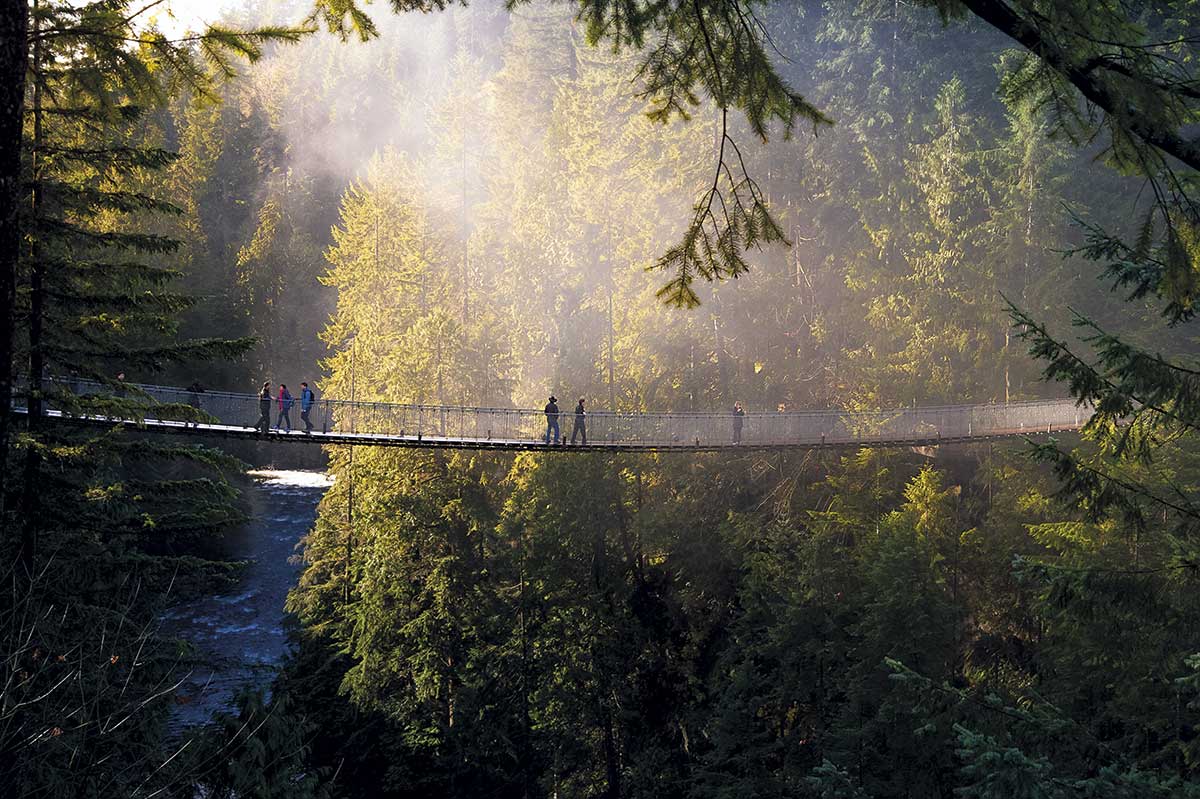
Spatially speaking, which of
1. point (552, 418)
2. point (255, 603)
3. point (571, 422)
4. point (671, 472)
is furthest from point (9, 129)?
point (255, 603)

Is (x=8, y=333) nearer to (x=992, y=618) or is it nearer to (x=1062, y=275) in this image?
(x=992, y=618)

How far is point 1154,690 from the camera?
16562mm

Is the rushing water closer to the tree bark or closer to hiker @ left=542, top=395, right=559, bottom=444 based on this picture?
hiker @ left=542, top=395, right=559, bottom=444

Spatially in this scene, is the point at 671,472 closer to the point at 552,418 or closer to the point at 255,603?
the point at 552,418

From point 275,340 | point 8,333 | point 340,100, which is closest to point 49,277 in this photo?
point 8,333

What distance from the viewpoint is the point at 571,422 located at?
1056 inches

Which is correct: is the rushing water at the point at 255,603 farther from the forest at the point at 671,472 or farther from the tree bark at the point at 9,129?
the tree bark at the point at 9,129

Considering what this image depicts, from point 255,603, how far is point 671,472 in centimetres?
1224

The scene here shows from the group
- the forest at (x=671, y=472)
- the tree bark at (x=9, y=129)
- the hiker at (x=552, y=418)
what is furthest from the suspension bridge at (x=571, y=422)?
the tree bark at (x=9, y=129)

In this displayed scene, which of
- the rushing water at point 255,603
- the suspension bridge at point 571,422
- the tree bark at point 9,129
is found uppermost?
the tree bark at point 9,129

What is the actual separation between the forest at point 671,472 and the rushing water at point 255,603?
964 millimetres

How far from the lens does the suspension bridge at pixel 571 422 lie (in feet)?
38.8

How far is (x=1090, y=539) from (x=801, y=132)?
17.9 metres

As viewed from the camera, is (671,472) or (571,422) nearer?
(571,422)
